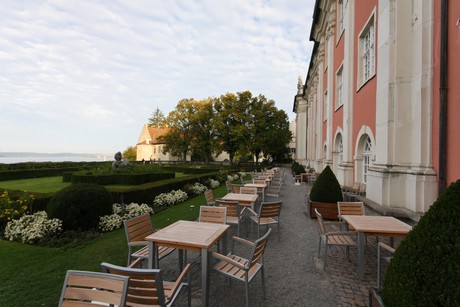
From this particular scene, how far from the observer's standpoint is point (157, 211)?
29.5 ft

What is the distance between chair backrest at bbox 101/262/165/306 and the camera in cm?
222

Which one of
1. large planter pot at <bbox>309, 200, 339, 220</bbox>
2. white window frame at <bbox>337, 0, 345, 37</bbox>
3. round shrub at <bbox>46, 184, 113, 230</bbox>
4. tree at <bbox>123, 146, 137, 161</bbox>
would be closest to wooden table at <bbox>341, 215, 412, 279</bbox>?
large planter pot at <bbox>309, 200, 339, 220</bbox>

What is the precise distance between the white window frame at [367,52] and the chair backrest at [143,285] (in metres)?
9.45

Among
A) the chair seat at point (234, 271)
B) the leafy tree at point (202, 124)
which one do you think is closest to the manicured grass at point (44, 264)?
the chair seat at point (234, 271)

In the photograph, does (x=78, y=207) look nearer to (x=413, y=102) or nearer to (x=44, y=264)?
(x=44, y=264)

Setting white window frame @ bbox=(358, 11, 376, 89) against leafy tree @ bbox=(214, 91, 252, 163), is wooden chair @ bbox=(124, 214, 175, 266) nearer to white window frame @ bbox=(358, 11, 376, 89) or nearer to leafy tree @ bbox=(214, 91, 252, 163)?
white window frame @ bbox=(358, 11, 376, 89)

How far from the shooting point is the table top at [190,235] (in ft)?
11.2

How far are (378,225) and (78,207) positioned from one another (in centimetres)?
661

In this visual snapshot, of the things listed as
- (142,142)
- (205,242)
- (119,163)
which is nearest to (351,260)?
(205,242)

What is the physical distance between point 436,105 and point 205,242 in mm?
6046

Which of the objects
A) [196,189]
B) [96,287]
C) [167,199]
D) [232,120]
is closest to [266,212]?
[96,287]

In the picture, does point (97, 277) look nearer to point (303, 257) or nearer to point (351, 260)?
point (303, 257)

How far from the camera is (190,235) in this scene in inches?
146

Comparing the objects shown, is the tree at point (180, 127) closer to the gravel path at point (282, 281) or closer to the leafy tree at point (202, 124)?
the leafy tree at point (202, 124)
